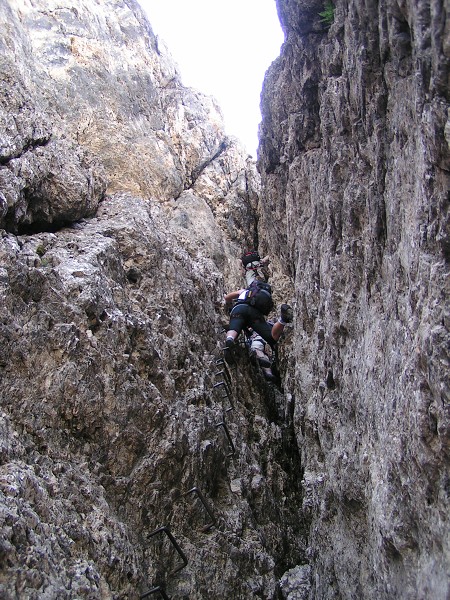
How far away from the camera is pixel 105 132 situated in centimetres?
1544

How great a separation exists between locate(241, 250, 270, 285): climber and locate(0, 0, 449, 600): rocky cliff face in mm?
1228

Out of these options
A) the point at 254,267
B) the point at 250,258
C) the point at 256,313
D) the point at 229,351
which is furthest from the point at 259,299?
the point at 250,258

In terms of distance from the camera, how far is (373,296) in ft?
22.6

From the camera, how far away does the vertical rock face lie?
4625mm

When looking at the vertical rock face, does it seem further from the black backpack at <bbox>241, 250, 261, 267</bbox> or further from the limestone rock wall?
the black backpack at <bbox>241, 250, 261, 267</bbox>

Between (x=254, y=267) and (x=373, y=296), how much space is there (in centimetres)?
916

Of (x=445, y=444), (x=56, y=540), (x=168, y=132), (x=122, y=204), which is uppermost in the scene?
(x=168, y=132)

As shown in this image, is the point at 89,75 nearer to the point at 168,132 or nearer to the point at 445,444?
the point at 168,132

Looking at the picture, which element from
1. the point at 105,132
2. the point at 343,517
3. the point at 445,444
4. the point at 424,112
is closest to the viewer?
the point at 445,444

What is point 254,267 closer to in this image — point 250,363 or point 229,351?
point 250,363

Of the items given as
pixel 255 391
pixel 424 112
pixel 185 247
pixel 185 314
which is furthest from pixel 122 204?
pixel 424 112

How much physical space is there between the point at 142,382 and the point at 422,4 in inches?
240

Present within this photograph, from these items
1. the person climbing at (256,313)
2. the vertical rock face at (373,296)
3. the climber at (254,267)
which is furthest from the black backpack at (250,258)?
the vertical rock face at (373,296)

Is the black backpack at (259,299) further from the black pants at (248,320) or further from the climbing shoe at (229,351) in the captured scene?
the climbing shoe at (229,351)
